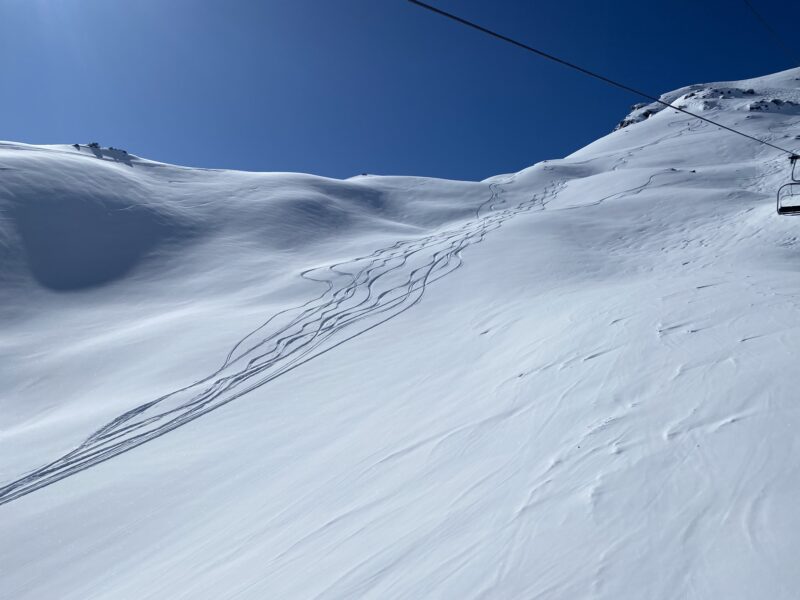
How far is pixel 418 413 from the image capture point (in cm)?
650

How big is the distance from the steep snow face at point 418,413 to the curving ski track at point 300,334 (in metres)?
0.07

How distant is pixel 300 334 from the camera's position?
11.3m

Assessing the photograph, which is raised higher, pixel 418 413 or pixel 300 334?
pixel 300 334

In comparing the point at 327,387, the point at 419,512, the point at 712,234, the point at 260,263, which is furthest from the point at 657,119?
the point at 419,512

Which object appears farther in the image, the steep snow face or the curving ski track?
the curving ski track

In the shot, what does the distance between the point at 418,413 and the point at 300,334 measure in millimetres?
5391

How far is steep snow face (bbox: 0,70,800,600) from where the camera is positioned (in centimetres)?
320

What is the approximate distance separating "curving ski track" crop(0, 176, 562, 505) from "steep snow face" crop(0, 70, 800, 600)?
7cm

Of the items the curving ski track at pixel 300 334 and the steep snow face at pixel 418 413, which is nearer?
the steep snow face at pixel 418 413

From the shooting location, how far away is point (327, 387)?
8570 millimetres

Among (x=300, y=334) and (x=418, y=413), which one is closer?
(x=418, y=413)

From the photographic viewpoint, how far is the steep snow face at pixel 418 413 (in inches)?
126

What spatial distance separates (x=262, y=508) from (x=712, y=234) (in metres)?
13.9

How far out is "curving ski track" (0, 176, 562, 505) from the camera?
295 inches
